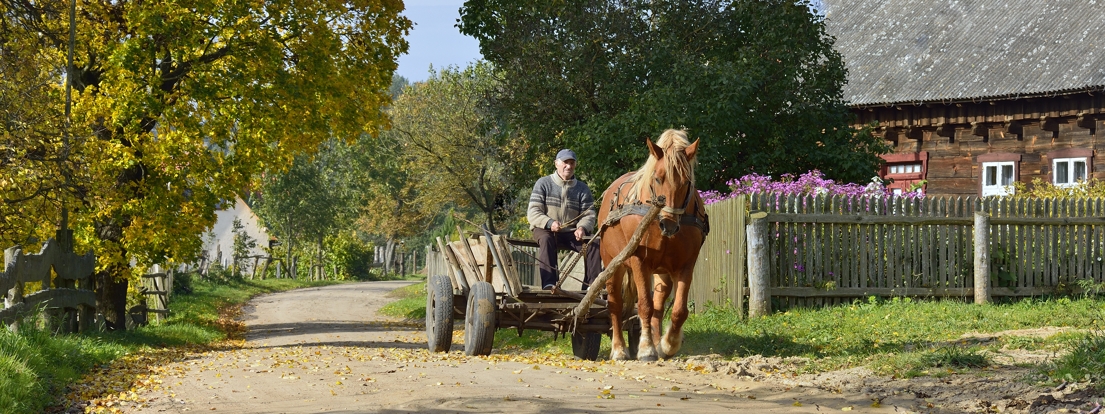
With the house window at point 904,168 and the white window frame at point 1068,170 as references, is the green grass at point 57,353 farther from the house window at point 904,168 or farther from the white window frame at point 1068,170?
the white window frame at point 1068,170

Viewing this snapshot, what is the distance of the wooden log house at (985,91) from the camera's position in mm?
23359

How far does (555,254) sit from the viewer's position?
36.5ft

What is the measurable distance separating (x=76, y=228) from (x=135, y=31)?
9.64ft

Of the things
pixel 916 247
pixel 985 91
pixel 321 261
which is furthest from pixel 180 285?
pixel 321 261

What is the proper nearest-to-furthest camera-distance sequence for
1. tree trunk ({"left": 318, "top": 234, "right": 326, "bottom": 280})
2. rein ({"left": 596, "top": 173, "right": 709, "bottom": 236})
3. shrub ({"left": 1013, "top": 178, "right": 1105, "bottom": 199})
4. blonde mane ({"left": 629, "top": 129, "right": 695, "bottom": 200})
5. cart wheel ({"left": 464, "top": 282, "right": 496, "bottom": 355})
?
1. blonde mane ({"left": 629, "top": 129, "right": 695, "bottom": 200})
2. rein ({"left": 596, "top": 173, "right": 709, "bottom": 236})
3. cart wheel ({"left": 464, "top": 282, "right": 496, "bottom": 355})
4. shrub ({"left": 1013, "top": 178, "right": 1105, "bottom": 199})
5. tree trunk ({"left": 318, "top": 234, "right": 326, "bottom": 280})

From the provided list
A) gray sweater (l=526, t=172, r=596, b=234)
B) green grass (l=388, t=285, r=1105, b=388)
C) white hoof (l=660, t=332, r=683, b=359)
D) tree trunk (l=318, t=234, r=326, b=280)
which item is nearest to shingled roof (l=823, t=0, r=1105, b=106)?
green grass (l=388, t=285, r=1105, b=388)

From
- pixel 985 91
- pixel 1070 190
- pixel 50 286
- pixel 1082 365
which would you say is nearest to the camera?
pixel 1082 365

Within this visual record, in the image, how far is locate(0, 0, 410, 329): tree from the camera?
47.6ft

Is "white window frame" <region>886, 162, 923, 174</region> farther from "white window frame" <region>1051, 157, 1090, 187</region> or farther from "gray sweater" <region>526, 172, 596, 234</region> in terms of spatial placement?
"gray sweater" <region>526, 172, 596, 234</region>

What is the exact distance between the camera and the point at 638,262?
9.40m

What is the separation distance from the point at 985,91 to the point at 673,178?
57.7 ft

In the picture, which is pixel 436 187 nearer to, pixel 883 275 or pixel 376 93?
pixel 376 93

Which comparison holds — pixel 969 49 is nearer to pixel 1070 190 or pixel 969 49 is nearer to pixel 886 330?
pixel 1070 190

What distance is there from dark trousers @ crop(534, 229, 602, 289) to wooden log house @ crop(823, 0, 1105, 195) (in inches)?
613
